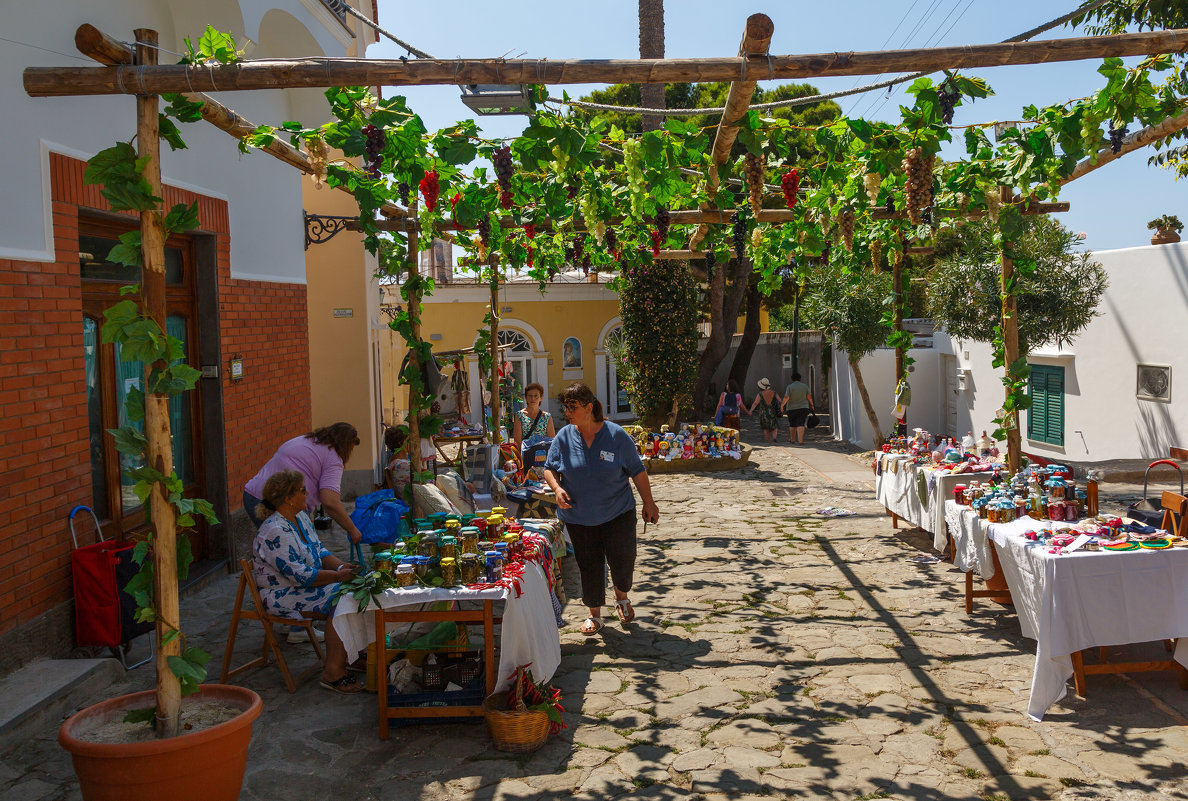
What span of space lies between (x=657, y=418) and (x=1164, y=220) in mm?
18143

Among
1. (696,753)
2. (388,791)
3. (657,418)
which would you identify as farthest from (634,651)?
(657,418)

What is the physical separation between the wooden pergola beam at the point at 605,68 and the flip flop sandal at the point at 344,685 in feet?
10.7

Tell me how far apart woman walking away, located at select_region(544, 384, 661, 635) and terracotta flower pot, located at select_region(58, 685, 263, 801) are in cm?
286

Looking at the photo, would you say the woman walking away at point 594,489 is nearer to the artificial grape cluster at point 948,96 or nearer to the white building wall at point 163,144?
the artificial grape cluster at point 948,96

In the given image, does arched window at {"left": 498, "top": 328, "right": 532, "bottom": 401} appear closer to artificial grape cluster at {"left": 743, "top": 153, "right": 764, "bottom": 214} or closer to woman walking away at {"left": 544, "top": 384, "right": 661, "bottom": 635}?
woman walking away at {"left": 544, "top": 384, "right": 661, "bottom": 635}

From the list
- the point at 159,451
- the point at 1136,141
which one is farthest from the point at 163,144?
the point at 1136,141

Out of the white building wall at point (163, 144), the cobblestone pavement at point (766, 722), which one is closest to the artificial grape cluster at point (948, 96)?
the cobblestone pavement at point (766, 722)

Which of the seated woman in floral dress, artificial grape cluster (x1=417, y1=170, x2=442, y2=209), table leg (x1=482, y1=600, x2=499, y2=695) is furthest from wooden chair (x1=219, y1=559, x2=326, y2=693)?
artificial grape cluster (x1=417, y1=170, x2=442, y2=209)

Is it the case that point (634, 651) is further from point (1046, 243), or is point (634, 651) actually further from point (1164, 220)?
point (1164, 220)

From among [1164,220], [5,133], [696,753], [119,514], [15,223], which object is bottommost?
[696,753]

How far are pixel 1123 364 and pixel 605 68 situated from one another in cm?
1116

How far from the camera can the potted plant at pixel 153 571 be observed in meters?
3.49

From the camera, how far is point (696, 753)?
452cm

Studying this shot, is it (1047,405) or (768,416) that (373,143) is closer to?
(1047,405)
